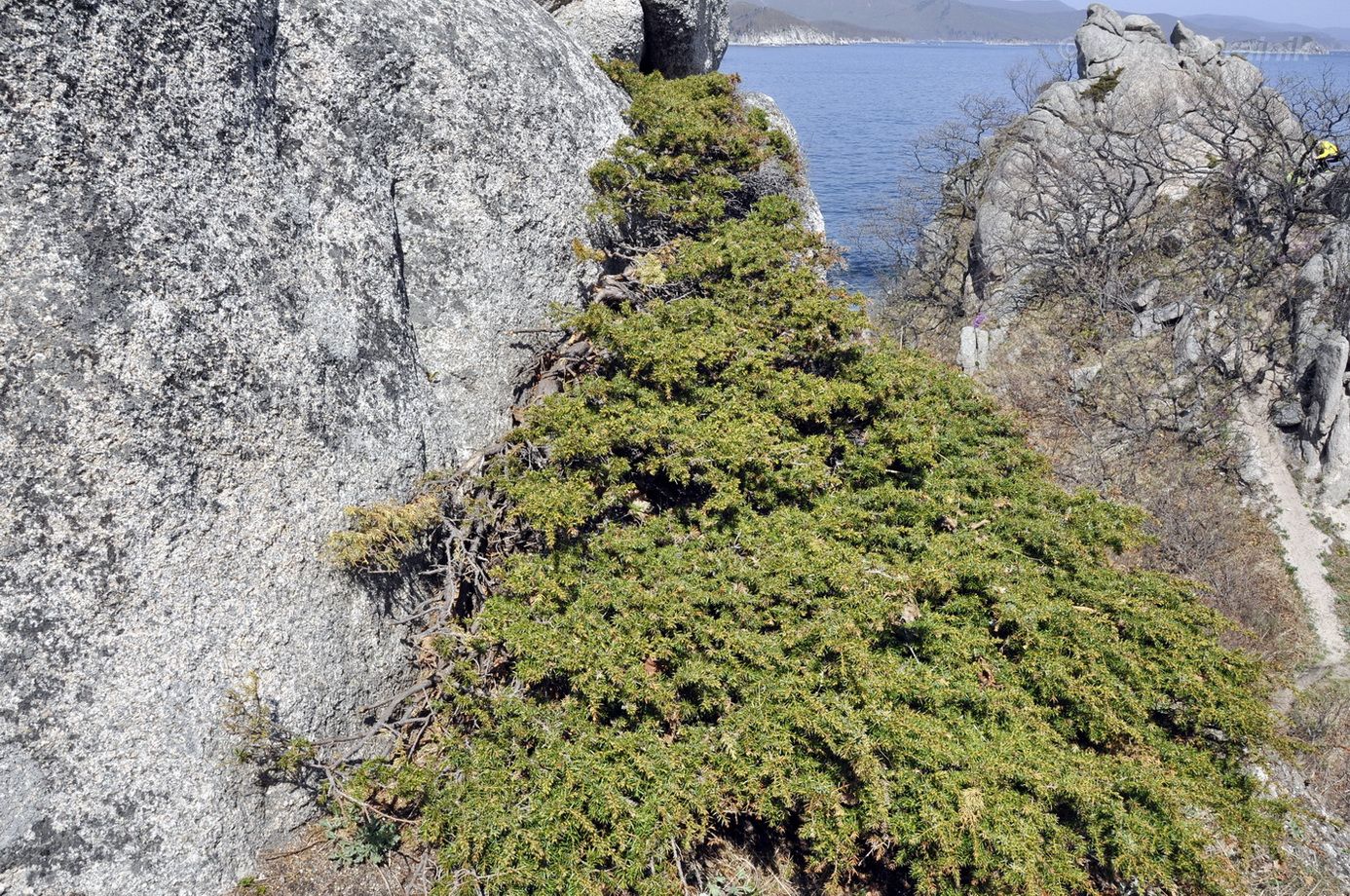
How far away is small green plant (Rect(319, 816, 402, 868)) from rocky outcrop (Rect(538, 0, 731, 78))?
11325 mm

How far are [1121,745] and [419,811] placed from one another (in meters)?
4.66

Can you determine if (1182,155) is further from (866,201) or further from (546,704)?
(546,704)

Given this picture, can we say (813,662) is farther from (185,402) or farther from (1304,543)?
(1304,543)

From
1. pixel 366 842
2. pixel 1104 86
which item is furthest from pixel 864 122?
pixel 366 842

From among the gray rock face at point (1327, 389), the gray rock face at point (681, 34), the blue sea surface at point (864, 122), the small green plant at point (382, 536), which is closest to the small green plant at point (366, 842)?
the small green plant at point (382, 536)

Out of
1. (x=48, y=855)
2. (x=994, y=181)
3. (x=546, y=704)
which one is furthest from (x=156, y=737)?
(x=994, y=181)

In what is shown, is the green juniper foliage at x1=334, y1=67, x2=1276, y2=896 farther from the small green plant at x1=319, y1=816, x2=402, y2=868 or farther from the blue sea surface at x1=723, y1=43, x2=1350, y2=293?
the blue sea surface at x1=723, y1=43, x2=1350, y2=293

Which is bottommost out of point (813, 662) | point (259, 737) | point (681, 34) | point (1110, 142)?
point (259, 737)

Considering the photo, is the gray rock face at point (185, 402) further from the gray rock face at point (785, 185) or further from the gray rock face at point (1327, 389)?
the gray rock face at point (1327, 389)

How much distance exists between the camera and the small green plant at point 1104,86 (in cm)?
3075

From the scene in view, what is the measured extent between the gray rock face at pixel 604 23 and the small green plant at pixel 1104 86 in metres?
26.6

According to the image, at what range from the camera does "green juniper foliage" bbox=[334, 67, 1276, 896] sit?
4.25 m

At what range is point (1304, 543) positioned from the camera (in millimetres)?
17750

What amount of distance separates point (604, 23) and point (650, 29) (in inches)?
51.9
